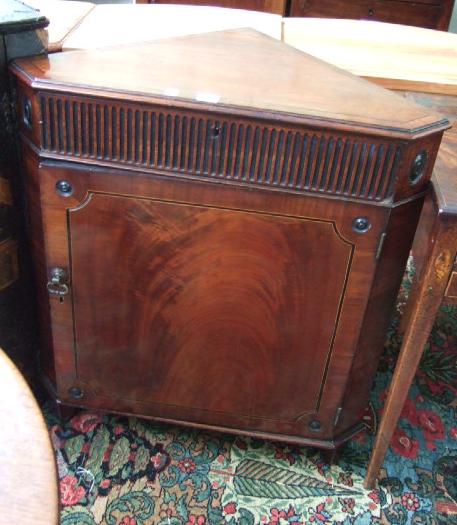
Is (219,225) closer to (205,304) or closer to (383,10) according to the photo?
(205,304)

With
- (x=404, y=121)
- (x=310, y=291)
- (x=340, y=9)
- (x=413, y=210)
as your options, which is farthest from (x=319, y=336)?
(x=340, y=9)

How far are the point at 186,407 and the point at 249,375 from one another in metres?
0.13

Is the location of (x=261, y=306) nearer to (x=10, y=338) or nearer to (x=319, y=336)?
(x=319, y=336)

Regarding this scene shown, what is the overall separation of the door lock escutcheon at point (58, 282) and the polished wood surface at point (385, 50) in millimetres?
671

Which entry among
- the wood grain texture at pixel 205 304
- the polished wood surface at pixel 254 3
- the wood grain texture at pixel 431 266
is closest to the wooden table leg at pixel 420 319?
the wood grain texture at pixel 431 266

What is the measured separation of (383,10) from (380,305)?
5.74ft

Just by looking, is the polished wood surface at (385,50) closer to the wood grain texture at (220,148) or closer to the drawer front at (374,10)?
the wood grain texture at (220,148)

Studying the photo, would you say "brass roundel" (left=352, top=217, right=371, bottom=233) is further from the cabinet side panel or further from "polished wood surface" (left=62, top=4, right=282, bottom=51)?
"polished wood surface" (left=62, top=4, right=282, bottom=51)

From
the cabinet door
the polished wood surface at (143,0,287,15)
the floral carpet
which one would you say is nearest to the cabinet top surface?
the cabinet door

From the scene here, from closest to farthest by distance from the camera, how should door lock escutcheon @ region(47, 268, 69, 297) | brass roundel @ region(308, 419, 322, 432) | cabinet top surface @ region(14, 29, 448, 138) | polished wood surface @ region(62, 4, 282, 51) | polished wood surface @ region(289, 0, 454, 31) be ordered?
1. cabinet top surface @ region(14, 29, 448, 138)
2. door lock escutcheon @ region(47, 268, 69, 297)
3. brass roundel @ region(308, 419, 322, 432)
4. polished wood surface @ region(62, 4, 282, 51)
5. polished wood surface @ region(289, 0, 454, 31)

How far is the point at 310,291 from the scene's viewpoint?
2.75ft

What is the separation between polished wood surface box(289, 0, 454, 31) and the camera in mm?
2225

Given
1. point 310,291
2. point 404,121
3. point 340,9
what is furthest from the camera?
point 340,9

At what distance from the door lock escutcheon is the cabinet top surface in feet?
0.88
